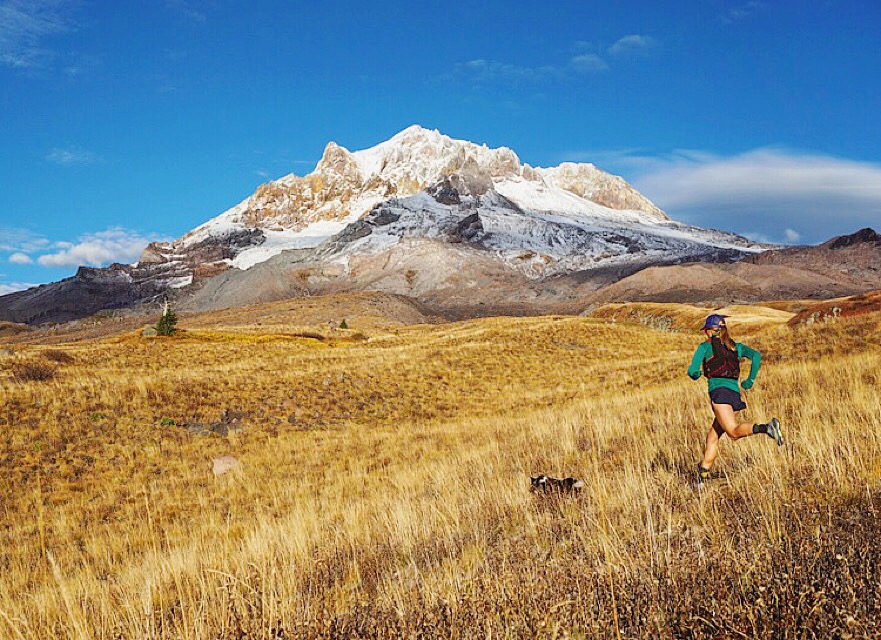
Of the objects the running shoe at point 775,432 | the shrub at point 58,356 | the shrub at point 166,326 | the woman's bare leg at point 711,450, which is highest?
the shrub at point 166,326

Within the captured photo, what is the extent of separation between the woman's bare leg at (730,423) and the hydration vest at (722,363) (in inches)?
15.5

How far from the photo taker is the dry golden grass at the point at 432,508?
2.87 m

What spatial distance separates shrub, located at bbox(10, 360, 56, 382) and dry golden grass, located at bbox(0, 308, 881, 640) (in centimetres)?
90

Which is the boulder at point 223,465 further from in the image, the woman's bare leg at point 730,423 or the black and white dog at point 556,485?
the woman's bare leg at point 730,423

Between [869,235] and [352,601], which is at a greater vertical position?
[869,235]

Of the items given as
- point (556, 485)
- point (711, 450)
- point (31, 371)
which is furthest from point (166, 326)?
point (711, 450)

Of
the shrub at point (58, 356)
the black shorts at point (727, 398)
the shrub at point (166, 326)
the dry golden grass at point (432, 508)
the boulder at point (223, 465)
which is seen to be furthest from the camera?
the shrub at point (166, 326)

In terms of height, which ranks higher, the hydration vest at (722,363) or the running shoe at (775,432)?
the hydration vest at (722,363)

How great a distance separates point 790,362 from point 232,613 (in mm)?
18235

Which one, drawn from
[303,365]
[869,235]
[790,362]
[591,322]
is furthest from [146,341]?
[869,235]

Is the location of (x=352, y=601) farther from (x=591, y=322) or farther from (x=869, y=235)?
(x=869, y=235)

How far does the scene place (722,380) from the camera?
21.8 ft

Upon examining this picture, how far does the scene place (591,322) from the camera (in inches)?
1820

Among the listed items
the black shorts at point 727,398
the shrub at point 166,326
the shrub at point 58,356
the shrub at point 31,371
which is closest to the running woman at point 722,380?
the black shorts at point 727,398
